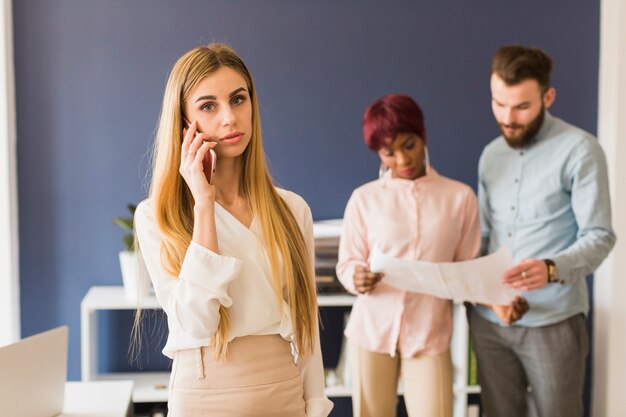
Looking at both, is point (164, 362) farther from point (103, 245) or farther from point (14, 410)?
point (14, 410)

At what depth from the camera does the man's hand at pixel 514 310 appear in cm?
235

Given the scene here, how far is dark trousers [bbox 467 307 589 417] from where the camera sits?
7.70 feet

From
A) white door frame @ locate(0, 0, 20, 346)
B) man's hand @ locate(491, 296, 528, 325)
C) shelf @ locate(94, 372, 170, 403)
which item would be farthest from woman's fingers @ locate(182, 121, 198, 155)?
white door frame @ locate(0, 0, 20, 346)

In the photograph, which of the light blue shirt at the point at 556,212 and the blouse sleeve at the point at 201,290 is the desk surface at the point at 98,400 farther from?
the light blue shirt at the point at 556,212

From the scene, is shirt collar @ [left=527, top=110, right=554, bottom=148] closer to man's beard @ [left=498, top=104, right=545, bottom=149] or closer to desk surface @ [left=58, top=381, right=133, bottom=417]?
man's beard @ [left=498, top=104, right=545, bottom=149]

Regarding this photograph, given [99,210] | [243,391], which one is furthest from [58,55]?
[243,391]

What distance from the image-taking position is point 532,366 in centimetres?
238

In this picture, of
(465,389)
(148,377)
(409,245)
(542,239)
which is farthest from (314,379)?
(148,377)

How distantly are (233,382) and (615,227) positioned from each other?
2.36 m

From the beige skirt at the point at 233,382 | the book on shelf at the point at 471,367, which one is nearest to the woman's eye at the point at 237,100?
the beige skirt at the point at 233,382

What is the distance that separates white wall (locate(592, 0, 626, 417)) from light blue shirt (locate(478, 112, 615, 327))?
38.4 inches

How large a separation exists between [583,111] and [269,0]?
1496 millimetres

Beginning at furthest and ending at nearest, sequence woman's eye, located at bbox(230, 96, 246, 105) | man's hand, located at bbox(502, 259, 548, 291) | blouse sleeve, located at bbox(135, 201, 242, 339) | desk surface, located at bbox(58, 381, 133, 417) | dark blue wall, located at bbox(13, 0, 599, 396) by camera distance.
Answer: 1. dark blue wall, located at bbox(13, 0, 599, 396)
2. man's hand, located at bbox(502, 259, 548, 291)
3. desk surface, located at bbox(58, 381, 133, 417)
4. woman's eye, located at bbox(230, 96, 246, 105)
5. blouse sleeve, located at bbox(135, 201, 242, 339)

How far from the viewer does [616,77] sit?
3.30 metres
